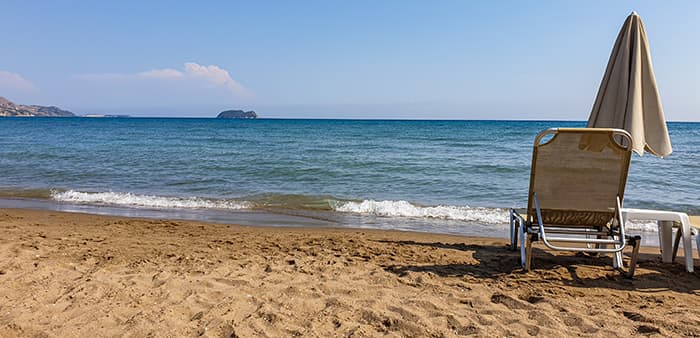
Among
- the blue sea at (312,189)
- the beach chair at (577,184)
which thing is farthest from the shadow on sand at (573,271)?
the blue sea at (312,189)

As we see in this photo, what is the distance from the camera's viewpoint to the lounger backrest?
436cm

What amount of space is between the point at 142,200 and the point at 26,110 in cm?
14560

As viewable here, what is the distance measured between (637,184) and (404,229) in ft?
28.7

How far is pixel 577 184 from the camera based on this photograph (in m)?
4.45

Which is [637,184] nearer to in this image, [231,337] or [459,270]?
[459,270]

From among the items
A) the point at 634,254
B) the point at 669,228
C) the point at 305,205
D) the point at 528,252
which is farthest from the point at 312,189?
the point at 634,254

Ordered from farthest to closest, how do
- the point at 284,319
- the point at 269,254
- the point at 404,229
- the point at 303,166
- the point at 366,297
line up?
the point at 303,166 < the point at 404,229 < the point at 269,254 < the point at 366,297 < the point at 284,319

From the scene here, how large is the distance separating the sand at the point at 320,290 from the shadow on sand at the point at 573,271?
19mm

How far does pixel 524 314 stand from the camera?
10.8 ft

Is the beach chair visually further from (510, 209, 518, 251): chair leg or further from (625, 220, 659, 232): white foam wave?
(625, 220, 659, 232): white foam wave

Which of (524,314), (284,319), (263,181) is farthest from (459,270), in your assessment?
(263,181)

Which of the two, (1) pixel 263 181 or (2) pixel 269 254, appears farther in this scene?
(1) pixel 263 181

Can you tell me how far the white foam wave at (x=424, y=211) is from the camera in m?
8.41

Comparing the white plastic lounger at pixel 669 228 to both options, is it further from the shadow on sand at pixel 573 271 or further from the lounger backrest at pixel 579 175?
the lounger backrest at pixel 579 175
